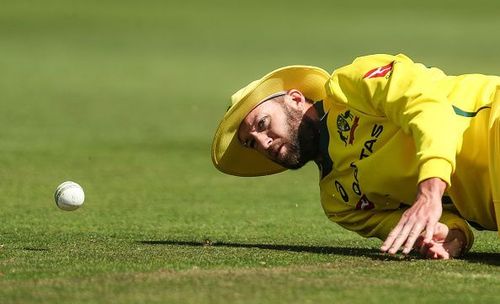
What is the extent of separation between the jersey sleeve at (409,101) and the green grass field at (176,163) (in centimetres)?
55

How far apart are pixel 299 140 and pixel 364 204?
0.52 meters

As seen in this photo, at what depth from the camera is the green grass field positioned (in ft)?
17.0

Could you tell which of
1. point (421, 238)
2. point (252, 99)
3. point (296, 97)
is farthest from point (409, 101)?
point (252, 99)

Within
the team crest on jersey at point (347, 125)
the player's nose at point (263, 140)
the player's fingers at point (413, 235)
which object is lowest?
the player's fingers at point (413, 235)

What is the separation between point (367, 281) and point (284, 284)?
15.8 inches

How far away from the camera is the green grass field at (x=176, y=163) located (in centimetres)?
517

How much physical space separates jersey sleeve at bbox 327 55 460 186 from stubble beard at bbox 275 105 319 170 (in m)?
0.28

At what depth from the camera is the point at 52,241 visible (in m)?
7.02

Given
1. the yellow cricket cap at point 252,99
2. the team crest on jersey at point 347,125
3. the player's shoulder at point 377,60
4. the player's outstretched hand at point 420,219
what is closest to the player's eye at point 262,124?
the yellow cricket cap at point 252,99

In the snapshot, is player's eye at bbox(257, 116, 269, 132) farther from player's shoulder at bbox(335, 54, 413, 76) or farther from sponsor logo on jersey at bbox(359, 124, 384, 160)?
sponsor logo on jersey at bbox(359, 124, 384, 160)

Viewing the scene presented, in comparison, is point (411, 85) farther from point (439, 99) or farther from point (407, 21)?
point (407, 21)

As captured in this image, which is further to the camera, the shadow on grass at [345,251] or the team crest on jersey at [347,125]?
the team crest on jersey at [347,125]

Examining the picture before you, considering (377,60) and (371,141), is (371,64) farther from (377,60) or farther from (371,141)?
(371,141)

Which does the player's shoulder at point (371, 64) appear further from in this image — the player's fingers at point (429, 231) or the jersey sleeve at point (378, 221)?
the player's fingers at point (429, 231)
